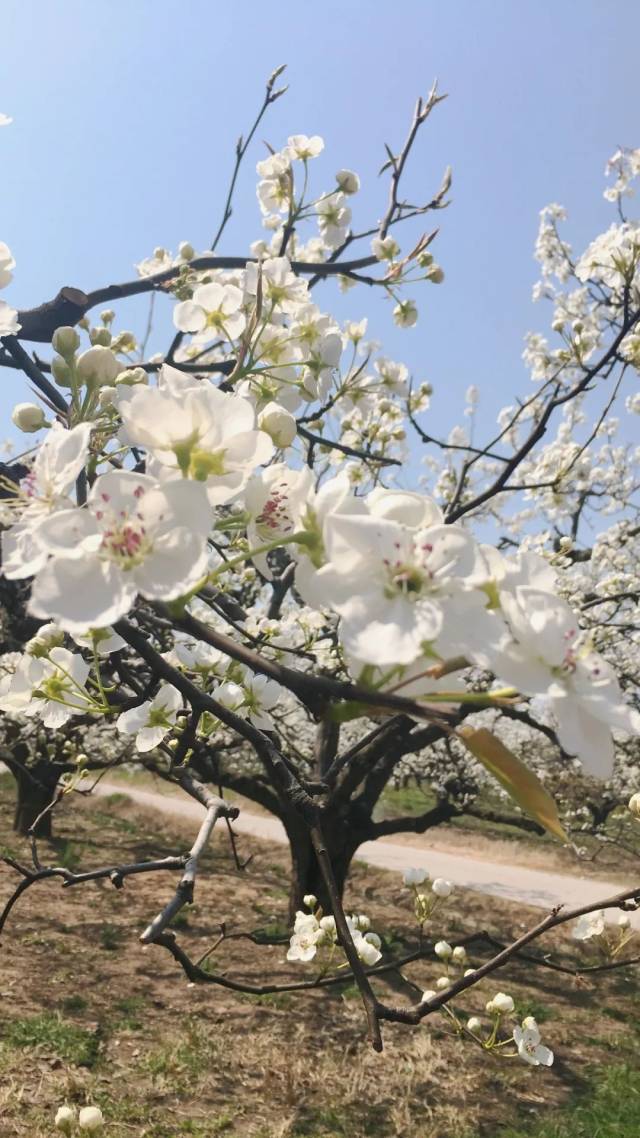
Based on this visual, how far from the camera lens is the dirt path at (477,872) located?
8.83 metres

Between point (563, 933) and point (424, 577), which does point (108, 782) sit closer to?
point (563, 933)

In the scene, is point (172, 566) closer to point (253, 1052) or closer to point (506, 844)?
point (253, 1052)

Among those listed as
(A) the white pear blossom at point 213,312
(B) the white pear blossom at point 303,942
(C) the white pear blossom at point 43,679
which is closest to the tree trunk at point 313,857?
(B) the white pear blossom at point 303,942

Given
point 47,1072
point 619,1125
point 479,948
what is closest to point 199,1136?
point 47,1072

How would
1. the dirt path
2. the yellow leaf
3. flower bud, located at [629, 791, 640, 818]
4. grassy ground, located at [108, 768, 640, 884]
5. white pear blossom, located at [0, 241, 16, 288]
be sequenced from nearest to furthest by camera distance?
the yellow leaf < white pear blossom, located at [0, 241, 16, 288] < flower bud, located at [629, 791, 640, 818] < the dirt path < grassy ground, located at [108, 768, 640, 884]

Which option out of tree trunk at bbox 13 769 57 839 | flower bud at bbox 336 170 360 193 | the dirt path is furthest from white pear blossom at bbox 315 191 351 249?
tree trunk at bbox 13 769 57 839

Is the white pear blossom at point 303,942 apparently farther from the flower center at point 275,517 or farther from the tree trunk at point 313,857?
the tree trunk at point 313,857

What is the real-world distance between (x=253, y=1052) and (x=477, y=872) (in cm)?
678

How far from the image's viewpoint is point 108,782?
57.1 feet

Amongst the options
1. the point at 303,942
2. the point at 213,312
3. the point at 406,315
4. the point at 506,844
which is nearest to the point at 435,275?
the point at 406,315

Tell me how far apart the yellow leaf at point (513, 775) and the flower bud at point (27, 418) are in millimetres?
911

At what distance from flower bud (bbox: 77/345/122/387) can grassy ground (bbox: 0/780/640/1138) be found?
315 centimetres

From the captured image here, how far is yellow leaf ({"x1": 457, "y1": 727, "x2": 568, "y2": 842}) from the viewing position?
1.93 feet

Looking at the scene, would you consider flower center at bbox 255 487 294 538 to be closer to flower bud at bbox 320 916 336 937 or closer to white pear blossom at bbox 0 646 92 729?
white pear blossom at bbox 0 646 92 729
